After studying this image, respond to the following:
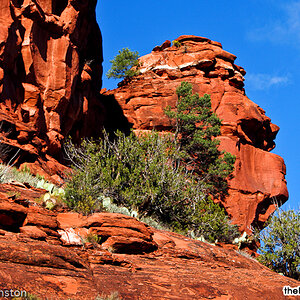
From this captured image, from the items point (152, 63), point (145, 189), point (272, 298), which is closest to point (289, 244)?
point (145, 189)

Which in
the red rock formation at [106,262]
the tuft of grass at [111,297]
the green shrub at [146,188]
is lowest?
the tuft of grass at [111,297]

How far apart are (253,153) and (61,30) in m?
20.2

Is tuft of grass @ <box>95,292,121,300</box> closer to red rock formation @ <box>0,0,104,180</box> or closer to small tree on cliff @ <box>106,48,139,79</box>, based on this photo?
red rock formation @ <box>0,0,104,180</box>

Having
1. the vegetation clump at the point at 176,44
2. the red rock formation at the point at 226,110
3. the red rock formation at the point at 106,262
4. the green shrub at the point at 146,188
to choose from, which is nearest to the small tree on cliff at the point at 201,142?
the red rock formation at the point at 226,110

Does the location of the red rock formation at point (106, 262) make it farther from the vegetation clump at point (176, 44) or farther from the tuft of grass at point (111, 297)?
the vegetation clump at point (176, 44)

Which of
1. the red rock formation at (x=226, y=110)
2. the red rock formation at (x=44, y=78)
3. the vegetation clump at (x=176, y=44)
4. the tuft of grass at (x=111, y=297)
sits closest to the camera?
the tuft of grass at (x=111, y=297)

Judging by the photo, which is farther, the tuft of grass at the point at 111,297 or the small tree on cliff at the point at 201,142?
the small tree on cliff at the point at 201,142

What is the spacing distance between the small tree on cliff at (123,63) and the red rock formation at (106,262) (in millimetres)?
28934

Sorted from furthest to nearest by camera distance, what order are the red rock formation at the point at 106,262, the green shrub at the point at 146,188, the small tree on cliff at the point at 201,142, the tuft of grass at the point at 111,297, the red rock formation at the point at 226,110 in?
the red rock formation at the point at 226,110 < the small tree on cliff at the point at 201,142 < the green shrub at the point at 146,188 < the red rock formation at the point at 106,262 < the tuft of grass at the point at 111,297

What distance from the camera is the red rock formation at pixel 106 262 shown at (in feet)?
18.7

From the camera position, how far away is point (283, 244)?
15883mm

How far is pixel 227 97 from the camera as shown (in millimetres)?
34062

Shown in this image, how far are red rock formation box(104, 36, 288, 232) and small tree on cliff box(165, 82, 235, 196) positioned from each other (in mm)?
2987

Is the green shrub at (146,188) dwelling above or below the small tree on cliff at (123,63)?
below
